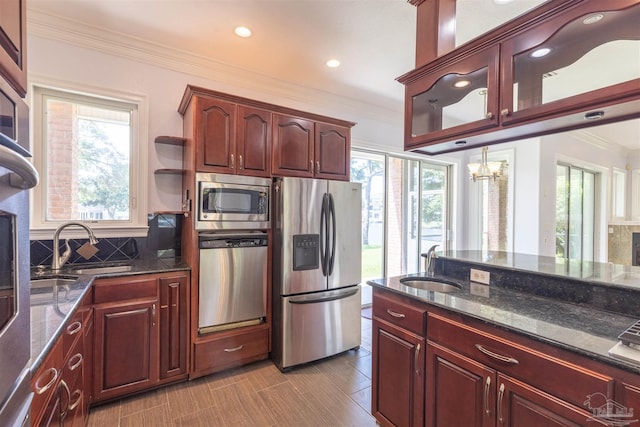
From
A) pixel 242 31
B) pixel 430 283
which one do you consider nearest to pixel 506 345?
pixel 430 283

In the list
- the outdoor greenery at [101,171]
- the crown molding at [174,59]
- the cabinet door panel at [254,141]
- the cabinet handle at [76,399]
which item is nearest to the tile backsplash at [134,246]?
the outdoor greenery at [101,171]

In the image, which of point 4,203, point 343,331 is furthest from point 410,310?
point 4,203

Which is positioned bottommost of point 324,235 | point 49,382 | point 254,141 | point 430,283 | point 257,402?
point 257,402

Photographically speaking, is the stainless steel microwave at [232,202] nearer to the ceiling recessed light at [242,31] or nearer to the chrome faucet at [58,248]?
the chrome faucet at [58,248]

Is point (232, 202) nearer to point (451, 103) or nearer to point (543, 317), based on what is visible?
point (451, 103)

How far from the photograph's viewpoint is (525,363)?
1.19 meters

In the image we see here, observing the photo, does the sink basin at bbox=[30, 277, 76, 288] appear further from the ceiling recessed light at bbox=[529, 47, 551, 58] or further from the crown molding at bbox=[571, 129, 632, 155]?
the crown molding at bbox=[571, 129, 632, 155]

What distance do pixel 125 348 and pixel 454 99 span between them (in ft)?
9.25

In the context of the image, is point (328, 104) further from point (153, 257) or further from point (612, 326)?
point (612, 326)

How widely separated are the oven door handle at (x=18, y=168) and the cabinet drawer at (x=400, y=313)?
1654 mm

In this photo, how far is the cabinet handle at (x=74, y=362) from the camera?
144 cm

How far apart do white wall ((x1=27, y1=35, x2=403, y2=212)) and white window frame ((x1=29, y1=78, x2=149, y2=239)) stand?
50mm

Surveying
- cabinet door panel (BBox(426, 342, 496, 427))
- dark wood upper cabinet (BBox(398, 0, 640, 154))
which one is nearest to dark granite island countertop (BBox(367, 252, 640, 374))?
cabinet door panel (BBox(426, 342, 496, 427))

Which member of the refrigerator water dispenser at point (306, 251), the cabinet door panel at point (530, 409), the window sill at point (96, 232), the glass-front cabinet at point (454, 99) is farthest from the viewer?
the refrigerator water dispenser at point (306, 251)
